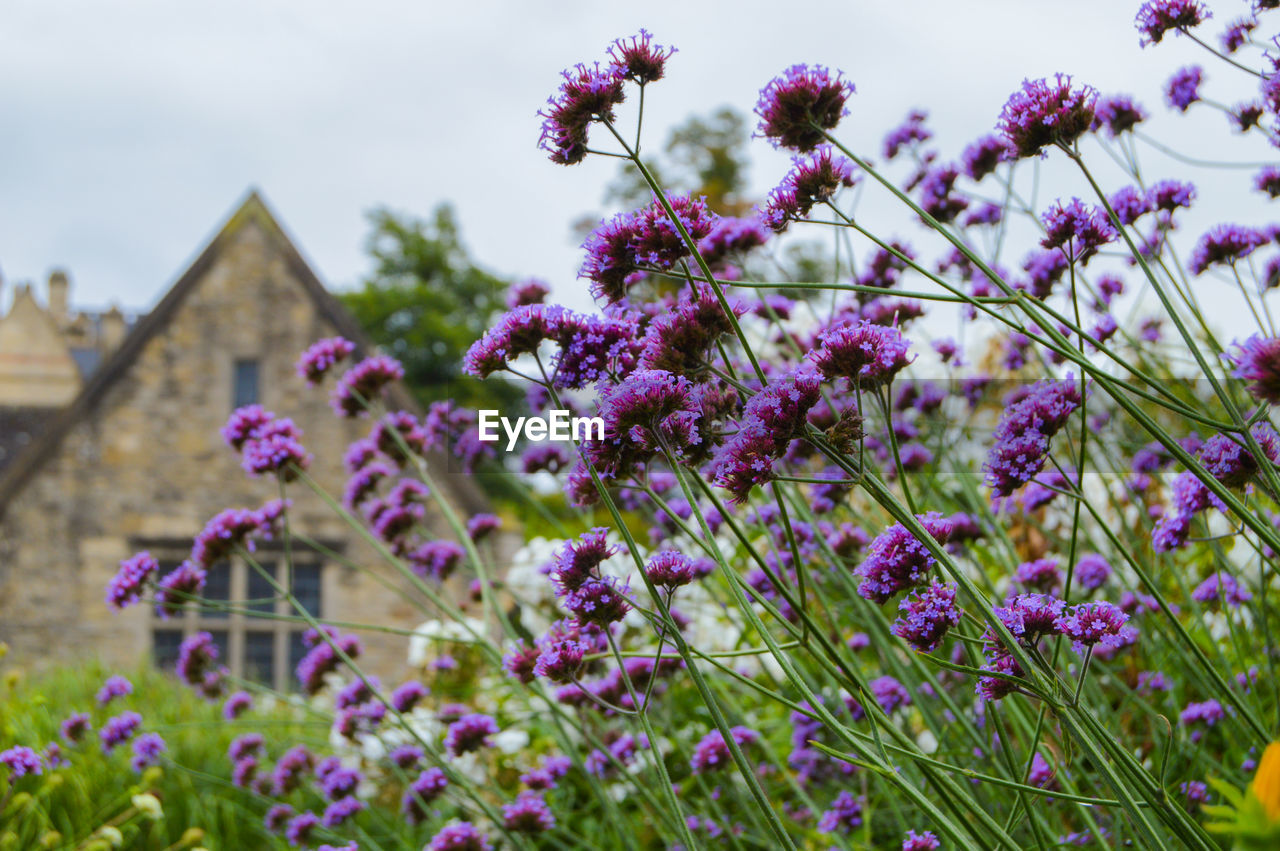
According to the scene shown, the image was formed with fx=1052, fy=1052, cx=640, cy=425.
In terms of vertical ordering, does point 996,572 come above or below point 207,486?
below

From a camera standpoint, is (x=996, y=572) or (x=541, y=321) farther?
(x=996, y=572)

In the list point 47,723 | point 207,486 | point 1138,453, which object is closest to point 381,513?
point 1138,453

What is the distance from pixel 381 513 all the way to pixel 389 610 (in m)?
8.61

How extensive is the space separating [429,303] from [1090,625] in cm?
2955

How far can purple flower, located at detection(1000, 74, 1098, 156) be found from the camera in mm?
1789

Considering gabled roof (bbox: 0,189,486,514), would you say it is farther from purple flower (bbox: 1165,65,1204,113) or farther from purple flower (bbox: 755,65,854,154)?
purple flower (bbox: 755,65,854,154)

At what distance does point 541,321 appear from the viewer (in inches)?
66.1

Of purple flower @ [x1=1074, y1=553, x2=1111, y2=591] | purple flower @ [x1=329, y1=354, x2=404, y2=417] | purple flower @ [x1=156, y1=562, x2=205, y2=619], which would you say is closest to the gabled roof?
purple flower @ [x1=329, y1=354, x2=404, y2=417]

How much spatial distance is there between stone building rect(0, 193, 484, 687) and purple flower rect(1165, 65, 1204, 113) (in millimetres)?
9121

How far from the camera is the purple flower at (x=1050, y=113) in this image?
70.4 inches

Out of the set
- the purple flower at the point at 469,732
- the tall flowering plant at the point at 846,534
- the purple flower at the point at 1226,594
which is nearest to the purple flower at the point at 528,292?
the tall flowering plant at the point at 846,534

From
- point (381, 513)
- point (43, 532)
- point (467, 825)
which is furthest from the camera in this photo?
→ point (43, 532)

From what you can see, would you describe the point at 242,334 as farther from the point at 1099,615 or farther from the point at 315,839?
the point at 1099,615

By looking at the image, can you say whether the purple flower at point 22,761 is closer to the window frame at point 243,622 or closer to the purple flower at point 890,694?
the purple flower at point 890,694
